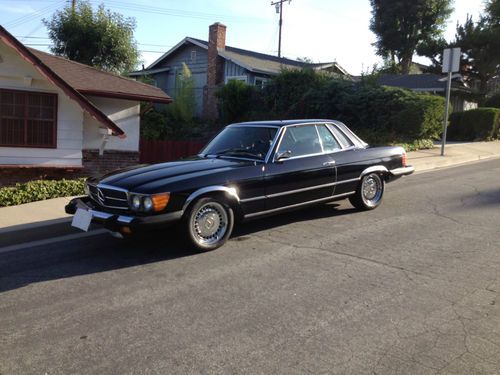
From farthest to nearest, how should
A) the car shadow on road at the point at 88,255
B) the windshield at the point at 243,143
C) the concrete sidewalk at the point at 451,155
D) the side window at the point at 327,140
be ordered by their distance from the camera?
the concrete sidewalk at the point at 451,155 → the side window at the point at 327,140 → the windshield at the point at 243,143 → the car shadow on road at the point at 88,255

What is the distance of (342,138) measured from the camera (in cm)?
757

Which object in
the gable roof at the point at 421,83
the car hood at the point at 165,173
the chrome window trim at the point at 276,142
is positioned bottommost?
the car hood at the point at 165,173

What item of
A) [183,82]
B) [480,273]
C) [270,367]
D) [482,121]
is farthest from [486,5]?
[270,367]

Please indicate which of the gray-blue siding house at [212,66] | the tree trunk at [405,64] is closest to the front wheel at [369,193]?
the gray-blue siding house at [212,66]

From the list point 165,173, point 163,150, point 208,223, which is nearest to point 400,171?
point 208,223

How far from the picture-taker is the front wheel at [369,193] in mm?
7621

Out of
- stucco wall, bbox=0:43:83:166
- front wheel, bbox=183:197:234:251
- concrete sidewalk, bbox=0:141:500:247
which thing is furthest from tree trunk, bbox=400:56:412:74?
front wheel, bbox=183:197:234:251

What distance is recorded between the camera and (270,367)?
128 inches

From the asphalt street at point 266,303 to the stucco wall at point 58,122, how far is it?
18.8 ft

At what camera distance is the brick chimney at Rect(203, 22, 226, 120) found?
28.1m

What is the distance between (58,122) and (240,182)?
24.0 ft

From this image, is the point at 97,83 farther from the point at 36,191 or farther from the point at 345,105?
the point at 345,105

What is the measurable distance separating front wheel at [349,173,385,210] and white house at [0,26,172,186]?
6.14 m

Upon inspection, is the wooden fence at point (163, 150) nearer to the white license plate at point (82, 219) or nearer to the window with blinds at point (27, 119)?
the window with blinds at point (27, 119)
